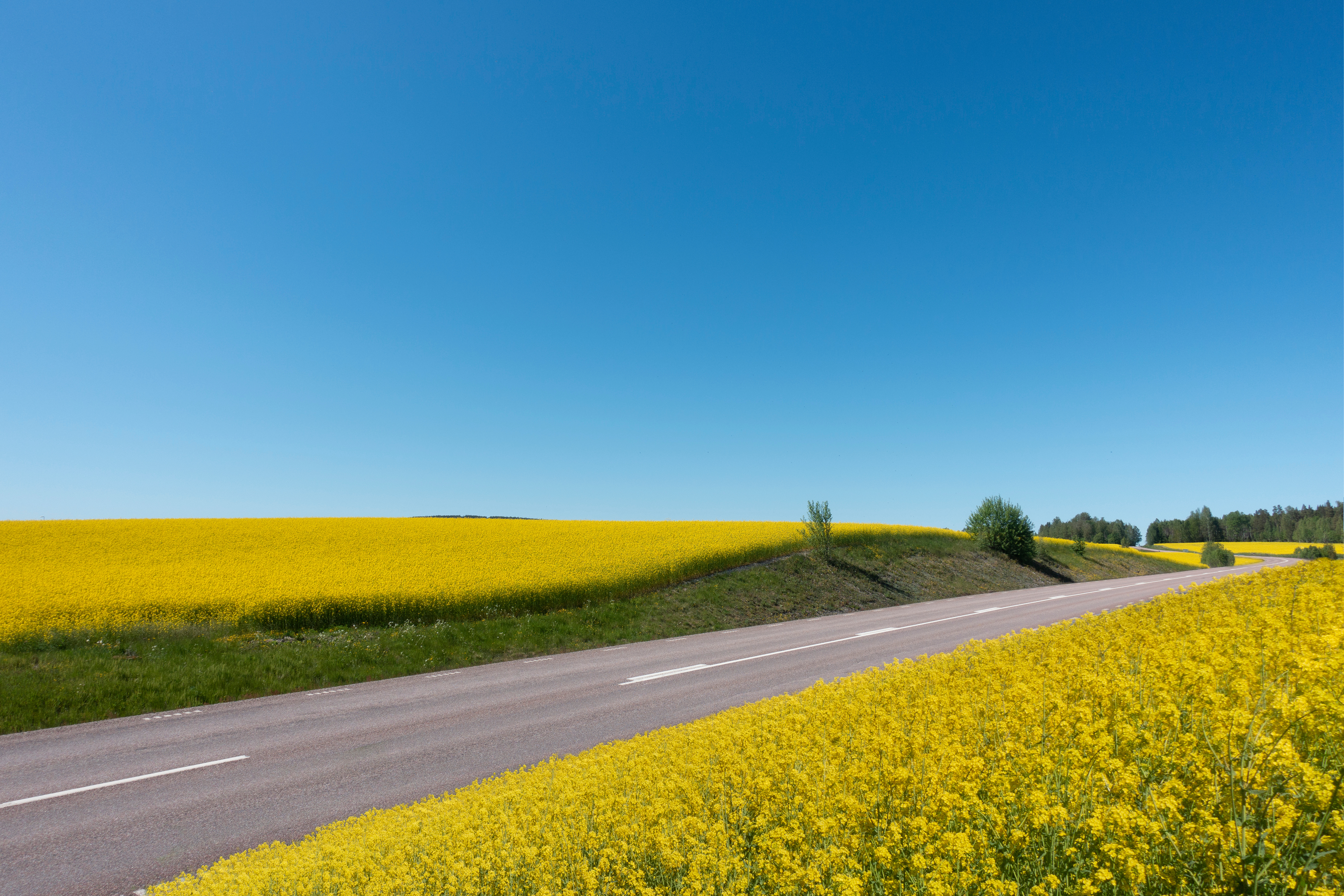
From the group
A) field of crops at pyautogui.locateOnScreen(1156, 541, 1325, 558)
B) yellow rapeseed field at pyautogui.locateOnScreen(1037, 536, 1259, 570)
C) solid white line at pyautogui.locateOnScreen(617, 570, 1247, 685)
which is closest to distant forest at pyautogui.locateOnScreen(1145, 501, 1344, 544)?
field of crops at pyautogui.locateOnScreen(1156, 541, 1325, 558)

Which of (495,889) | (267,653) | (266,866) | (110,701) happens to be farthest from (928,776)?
(267,653)

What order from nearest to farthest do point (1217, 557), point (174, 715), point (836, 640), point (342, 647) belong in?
point (174, 715), point (342, 647), point (836, 640), point (1217, 557)

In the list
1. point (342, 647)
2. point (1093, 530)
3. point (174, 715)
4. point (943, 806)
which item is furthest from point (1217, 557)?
point (174, 715)

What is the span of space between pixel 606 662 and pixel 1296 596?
495 inches

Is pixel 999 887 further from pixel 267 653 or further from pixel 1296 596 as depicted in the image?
pixel 267 653

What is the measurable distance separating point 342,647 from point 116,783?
761 cm

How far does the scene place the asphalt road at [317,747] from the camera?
6039mm

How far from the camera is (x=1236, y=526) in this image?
13362cm

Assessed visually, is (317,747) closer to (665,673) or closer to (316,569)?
(665,673)

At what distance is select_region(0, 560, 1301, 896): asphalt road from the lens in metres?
6.04

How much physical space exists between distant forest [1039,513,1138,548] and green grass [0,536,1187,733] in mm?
109987

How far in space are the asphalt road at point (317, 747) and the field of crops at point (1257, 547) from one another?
320 ft

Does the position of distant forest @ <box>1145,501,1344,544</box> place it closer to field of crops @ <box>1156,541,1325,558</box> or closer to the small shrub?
field of crops @ <box>1156,541,1325,558</box>

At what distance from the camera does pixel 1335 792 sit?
2811 mm
